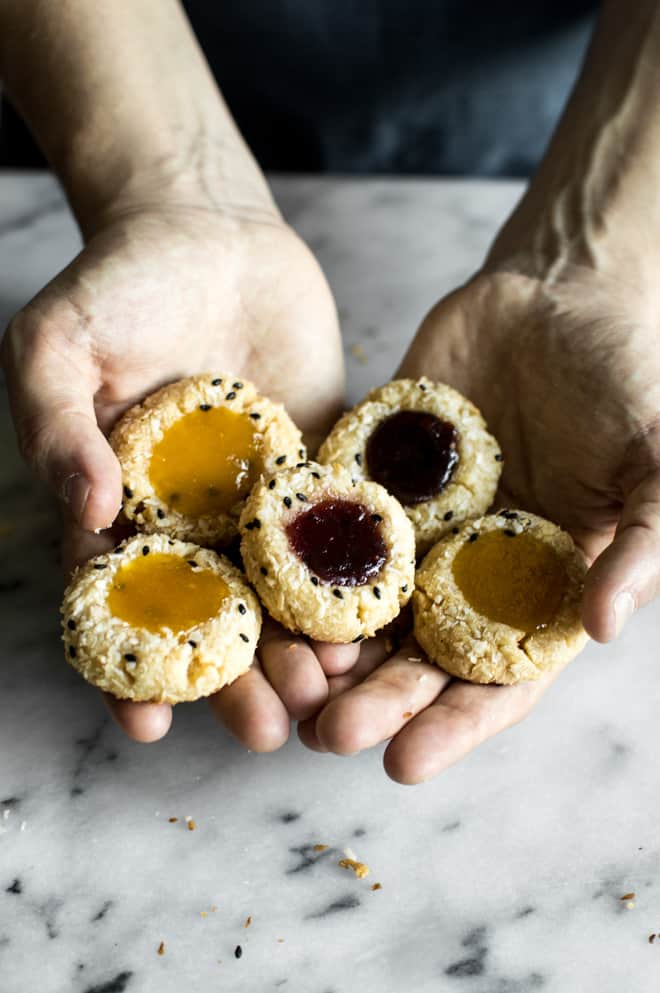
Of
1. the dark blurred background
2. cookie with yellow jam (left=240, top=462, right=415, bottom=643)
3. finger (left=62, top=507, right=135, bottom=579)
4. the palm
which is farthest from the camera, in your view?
the dark blurred background

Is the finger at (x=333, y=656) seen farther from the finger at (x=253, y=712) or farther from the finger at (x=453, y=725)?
the finger at (x=453, y=725)

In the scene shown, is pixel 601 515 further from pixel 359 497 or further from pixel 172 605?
pixel 172 605

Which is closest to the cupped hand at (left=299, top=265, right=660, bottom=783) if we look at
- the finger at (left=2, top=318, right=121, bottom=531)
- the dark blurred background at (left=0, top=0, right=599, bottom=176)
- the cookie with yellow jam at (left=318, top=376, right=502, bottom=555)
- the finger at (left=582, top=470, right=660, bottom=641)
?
the finger at (left=582, top=470, right=660, bottom=641)

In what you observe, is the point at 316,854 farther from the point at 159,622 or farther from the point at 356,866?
the point at 159,622

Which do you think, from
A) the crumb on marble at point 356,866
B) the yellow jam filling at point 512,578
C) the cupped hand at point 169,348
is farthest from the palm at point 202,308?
the crumb on marble at point 356,866

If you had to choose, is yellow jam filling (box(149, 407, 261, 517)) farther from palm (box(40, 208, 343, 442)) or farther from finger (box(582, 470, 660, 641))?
finger (box(582, 470, 660, 641))

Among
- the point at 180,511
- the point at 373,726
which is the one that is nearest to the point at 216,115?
the point at 180,511
